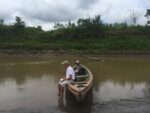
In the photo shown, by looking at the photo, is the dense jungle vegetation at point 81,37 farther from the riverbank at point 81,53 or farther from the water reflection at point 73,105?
the water reflection at point 73,105

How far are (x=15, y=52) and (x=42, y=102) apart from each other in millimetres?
28884

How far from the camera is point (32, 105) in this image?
11.6 m

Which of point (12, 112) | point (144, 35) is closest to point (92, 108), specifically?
point (12, 112)

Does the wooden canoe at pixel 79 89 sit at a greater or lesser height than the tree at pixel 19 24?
lesser

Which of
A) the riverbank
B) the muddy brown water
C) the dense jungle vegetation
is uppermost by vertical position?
the dense jungle vegetation

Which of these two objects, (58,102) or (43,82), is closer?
(58,102)

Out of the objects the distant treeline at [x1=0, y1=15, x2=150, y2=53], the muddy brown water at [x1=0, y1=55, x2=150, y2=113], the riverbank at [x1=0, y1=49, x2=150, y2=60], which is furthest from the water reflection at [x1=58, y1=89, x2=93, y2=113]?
the distant treeline at [x1=0, y1=15, x2=150, y2=53]

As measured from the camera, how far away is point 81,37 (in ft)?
150

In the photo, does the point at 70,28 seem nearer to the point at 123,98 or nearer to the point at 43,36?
the point at 43,36

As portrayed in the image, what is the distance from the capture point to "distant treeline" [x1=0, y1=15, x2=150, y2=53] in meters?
41.2

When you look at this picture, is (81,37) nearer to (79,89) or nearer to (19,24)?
(19,24)

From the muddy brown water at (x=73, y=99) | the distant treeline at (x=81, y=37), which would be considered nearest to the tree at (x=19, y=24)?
the distant treeline at (x=81, y=37)

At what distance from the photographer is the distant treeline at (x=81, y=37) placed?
135 ft

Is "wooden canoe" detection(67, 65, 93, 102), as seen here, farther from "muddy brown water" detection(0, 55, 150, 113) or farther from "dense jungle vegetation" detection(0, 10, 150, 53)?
"dense jungle vegetation" detection(0, 10, 150, 53)
